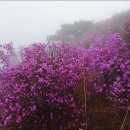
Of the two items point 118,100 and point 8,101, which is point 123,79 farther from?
point 8,101

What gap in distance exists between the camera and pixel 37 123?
566 centimetres

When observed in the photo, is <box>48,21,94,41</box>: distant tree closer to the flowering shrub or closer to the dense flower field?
the dense flower field

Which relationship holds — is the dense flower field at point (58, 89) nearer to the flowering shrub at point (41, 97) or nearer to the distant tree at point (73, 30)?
the flowering shrub at point (41, 97)

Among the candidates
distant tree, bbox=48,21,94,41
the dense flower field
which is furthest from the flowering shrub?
distant tree, bbox=48,21,94,41

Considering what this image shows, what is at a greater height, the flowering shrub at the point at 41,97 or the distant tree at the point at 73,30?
the distant tree at the point at 73,30

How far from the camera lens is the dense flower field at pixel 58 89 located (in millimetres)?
5684

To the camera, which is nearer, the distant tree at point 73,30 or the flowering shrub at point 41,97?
the flowering shrub at point 41,97

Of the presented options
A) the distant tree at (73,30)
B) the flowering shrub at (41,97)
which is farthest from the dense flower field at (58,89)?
the distant tree at (73,30)

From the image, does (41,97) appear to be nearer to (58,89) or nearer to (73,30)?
(58,89)

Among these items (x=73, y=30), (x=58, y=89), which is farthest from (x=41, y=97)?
(x=73, y=30)

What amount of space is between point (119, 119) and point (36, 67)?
1.95 metres

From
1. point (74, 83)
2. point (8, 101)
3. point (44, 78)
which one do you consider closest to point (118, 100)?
point (74, 83)

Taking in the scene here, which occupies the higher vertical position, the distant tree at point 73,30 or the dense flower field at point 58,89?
the distant tree at point 73,30

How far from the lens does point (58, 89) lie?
584 cm
